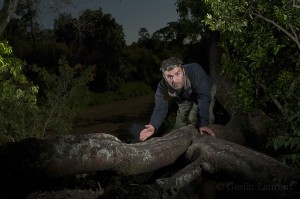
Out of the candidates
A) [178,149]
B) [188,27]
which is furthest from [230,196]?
[188,27]

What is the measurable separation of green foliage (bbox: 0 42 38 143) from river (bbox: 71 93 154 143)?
5977 millimetres

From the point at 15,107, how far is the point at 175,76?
8078mm

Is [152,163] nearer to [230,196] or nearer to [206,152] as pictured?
[206,152]

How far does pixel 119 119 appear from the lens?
1056 inches

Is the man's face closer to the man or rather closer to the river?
the man

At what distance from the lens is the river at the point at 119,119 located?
72.0 ft

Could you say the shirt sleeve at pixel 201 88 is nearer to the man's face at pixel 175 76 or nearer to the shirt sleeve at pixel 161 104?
the man's face at pixel 175 76

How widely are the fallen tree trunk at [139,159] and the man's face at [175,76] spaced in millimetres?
617

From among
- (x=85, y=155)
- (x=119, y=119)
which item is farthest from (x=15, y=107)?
(x=119, y=119)

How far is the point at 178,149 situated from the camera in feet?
16.1

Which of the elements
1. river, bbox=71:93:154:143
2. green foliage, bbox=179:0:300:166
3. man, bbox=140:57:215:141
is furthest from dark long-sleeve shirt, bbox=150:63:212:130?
river, bbox=71:93:154:143

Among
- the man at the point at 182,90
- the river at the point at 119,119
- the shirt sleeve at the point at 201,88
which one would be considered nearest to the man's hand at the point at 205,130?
the man at the point at 182,90

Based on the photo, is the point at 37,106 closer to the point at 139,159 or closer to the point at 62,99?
the point at 62,99

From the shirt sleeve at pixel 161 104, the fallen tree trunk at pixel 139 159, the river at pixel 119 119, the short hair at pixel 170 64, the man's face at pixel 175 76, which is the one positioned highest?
the short hair at pixel 170 64
